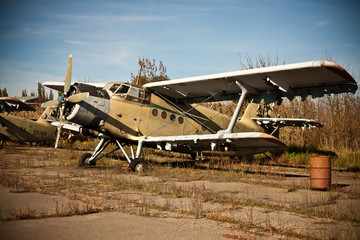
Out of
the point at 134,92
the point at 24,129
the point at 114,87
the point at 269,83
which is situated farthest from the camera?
the point at 24,129

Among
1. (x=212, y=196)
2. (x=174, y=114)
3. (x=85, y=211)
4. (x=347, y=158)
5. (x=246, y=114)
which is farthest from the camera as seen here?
(x=246, y=114)

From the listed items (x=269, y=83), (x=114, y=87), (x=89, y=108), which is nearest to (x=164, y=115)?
(x=114, y=87)

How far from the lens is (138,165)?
10641 millimetres

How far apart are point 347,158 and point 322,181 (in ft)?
26.6

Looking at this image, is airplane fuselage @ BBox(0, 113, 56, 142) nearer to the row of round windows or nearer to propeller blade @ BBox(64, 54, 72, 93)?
propeller blade @ BBox(64, 54, 72, 93)

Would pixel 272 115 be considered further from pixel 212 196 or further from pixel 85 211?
pixel 85 211

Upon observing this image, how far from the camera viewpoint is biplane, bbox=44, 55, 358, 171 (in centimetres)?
1002

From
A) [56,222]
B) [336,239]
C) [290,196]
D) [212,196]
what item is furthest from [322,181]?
[56,222]

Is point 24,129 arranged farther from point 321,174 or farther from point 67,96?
point 321,174

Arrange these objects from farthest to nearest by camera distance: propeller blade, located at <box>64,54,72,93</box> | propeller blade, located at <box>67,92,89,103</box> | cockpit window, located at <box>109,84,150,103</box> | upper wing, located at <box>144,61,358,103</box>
Answer: cockpit window, located at <box>109,84,150,103</box>
propeller blade, located at <box>64,54,72,93</box>
propeller blade, located at <box>67,92,89,103</box>
upper wing, located at <box>144,61,358,103</box>

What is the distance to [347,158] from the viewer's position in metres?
14.5

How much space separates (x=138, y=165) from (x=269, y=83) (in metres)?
5.22

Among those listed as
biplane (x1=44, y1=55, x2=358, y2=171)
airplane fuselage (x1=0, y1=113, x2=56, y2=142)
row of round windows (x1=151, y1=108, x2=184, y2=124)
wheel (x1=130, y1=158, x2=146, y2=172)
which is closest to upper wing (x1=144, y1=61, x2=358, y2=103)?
biplane (x1=44, y1=55, x2=358, y2=171)

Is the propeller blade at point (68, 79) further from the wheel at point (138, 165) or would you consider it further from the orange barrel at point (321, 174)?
the orange barrel at point (321, 174)
